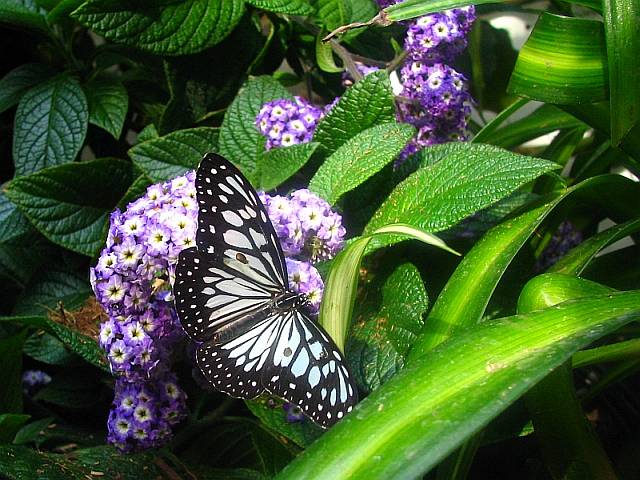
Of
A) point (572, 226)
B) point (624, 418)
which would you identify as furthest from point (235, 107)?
point (624, 418)

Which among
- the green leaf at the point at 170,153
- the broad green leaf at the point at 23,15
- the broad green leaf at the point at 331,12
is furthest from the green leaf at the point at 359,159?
the broad green leaf at the point at 23,15

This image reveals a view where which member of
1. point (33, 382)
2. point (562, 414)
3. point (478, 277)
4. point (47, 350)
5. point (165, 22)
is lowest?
point (33, 382)

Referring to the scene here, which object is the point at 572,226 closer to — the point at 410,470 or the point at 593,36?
the point at 593,36

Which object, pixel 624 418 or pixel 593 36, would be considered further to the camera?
pixel 624 418

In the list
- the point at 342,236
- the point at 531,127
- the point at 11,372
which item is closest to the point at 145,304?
the point at 342,236

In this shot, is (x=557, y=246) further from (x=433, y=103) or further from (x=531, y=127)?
(x=433, y=103)

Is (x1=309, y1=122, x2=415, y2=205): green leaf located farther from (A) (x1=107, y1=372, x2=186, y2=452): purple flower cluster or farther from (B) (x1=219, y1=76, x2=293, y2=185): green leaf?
(A) (x1=107, y1=372, x2=186, y2=452): purple flower cluster

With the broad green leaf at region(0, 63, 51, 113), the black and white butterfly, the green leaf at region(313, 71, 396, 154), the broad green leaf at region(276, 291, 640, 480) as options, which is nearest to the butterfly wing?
the black and white butterfly
